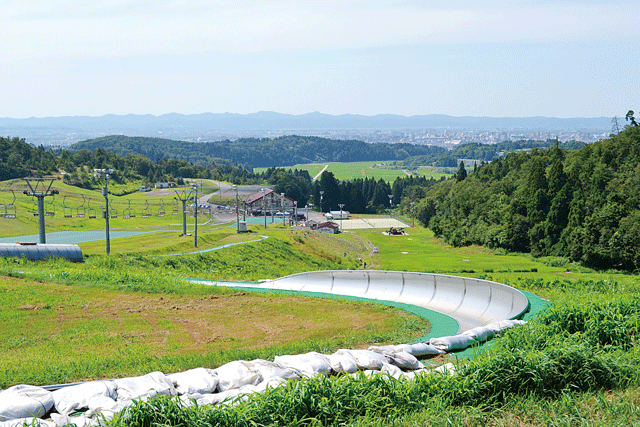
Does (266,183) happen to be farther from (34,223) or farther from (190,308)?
(190,308)

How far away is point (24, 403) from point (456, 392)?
20.5ft

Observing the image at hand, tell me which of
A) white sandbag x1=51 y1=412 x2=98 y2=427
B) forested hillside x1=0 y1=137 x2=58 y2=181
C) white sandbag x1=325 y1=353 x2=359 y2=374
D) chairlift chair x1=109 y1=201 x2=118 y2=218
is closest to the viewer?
white sandbag x1=51 y1=412 x2=98 y2=427

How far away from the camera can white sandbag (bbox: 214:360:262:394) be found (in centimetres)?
947

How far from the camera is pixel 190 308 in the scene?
59.4ft

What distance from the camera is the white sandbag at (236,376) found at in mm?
9469

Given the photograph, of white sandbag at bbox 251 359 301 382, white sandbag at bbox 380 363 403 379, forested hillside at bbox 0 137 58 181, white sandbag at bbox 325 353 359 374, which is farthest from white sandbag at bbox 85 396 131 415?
forested hillside at bbox 0 137 58 181

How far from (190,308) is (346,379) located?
11.0 meters

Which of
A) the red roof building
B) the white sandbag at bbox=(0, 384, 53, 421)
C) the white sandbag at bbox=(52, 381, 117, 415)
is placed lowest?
the red roof building

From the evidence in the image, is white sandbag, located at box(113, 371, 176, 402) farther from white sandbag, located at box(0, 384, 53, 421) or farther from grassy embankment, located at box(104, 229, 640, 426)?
grassy embankment, located at box(104, 229, 640, 426)

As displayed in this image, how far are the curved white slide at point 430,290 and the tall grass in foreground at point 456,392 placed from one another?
7698 millimetres

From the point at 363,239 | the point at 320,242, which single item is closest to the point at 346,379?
the point at 320,242

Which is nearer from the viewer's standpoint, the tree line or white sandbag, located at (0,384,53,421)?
white sandbag, located at (0,384,53,421)

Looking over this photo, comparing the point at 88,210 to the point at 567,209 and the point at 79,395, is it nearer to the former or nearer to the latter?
the point at 567,209

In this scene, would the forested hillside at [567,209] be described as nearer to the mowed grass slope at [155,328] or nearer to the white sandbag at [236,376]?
the mowed grass slope at [155,328]
